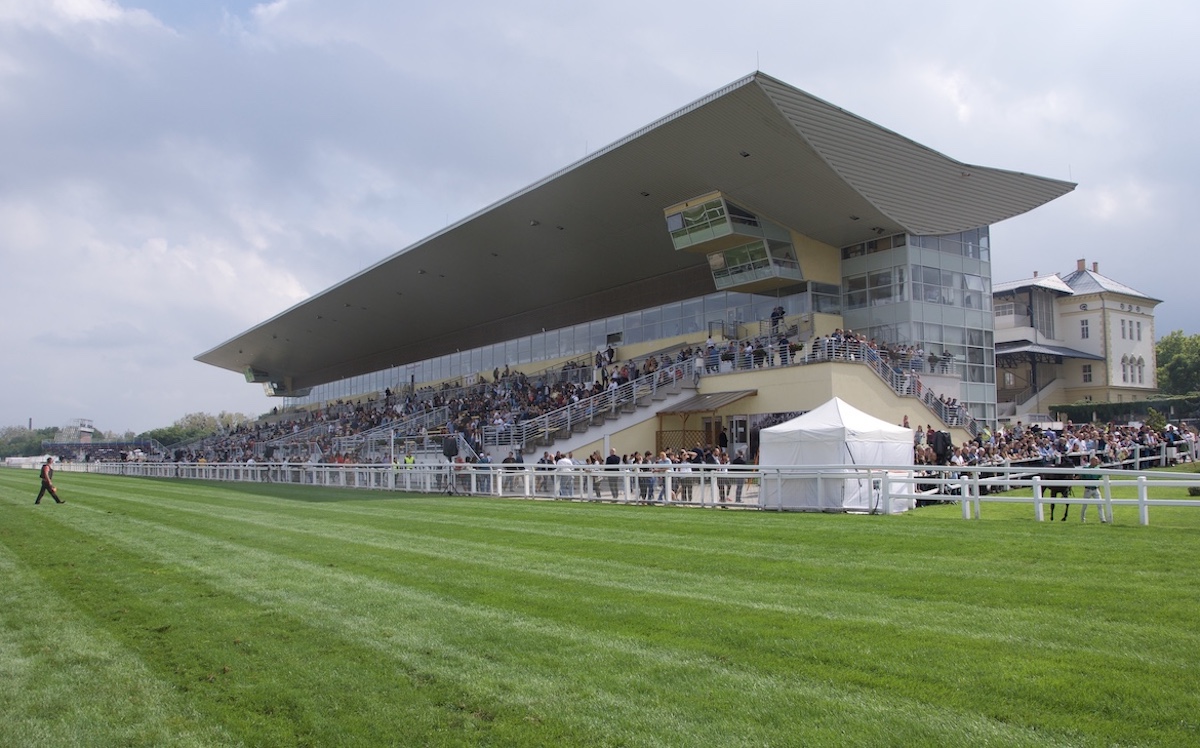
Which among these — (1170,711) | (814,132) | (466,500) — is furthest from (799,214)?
(1170,711)

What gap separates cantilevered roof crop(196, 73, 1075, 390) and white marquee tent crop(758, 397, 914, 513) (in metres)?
12.7

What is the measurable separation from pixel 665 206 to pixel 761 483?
20759mm

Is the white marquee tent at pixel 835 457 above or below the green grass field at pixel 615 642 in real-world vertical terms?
above

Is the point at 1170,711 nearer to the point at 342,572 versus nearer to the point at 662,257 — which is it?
the point at 342,572

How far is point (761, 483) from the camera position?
19062mm

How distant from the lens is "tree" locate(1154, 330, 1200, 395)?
232 ft

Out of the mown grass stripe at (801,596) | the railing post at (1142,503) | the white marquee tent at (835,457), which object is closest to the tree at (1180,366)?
the white marquee tent at (835,457)

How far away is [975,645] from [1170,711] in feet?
4.83

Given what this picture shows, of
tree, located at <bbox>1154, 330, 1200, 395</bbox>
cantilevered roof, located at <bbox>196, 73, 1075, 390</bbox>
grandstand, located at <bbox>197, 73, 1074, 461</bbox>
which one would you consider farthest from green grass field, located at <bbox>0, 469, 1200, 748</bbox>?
tree, located at <bbox>1154, 330, 1200, 395</bbox>

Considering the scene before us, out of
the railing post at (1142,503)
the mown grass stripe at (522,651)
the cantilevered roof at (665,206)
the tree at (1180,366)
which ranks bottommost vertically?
the mown grass stripe at (522,651)

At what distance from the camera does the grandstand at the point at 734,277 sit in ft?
104

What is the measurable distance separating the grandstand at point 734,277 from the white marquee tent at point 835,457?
9.16m

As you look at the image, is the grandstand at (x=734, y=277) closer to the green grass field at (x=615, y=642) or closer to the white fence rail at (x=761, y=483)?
the white fence rail at (x=761, y=483)

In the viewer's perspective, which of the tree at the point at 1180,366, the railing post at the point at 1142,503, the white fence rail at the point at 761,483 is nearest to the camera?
the railing post at the point at 1142,503
